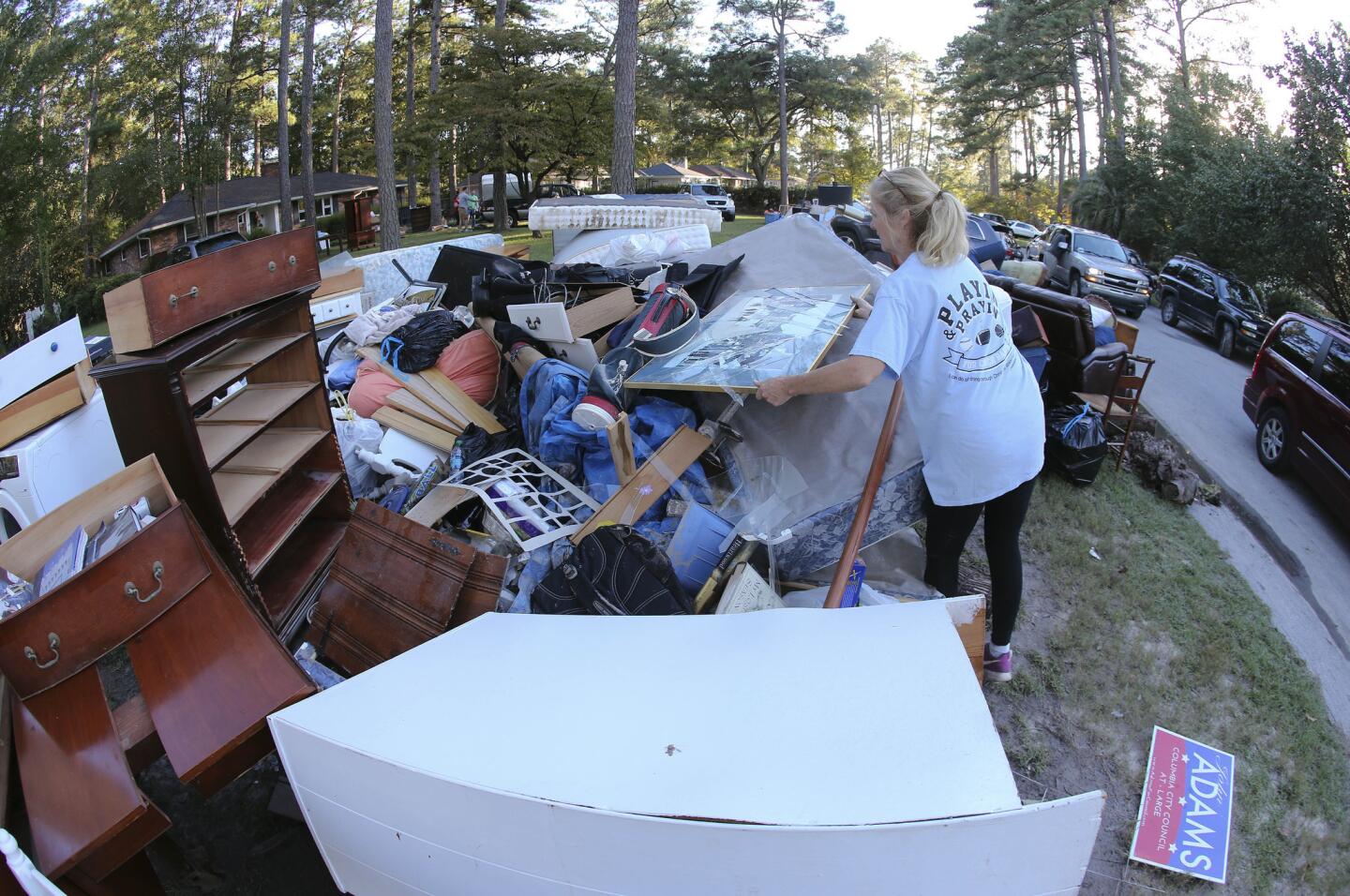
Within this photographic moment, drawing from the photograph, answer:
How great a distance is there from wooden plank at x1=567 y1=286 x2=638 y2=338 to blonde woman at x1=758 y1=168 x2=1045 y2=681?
7.62 ft

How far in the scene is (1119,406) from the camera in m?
5.74

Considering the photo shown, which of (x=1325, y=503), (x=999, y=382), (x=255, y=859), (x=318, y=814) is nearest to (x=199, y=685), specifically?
(x=318, y=814)

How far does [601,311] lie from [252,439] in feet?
7.41

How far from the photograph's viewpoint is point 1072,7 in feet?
98.6

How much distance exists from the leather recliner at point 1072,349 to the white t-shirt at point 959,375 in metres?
3.03

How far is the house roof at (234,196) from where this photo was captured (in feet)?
95.0

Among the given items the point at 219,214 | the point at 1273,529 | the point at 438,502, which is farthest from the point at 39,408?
the point at 219,214

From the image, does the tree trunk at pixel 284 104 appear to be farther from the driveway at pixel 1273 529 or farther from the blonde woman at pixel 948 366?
the blonde woman at pixel 948 366

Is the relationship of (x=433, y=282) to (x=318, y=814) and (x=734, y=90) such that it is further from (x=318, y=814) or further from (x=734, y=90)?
(x=734, y=90)

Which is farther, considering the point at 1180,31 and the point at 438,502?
the point at 1180,31

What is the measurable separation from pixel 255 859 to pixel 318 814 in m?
0.83

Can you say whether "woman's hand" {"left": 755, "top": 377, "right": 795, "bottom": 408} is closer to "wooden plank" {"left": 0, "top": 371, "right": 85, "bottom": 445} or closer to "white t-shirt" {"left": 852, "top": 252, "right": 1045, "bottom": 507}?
"white t-shirt" {"left": 852, "top": 252, "right": 1045, "bottom": 507}

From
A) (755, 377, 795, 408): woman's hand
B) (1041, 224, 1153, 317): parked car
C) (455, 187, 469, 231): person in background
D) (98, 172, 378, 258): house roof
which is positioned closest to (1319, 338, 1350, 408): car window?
(755, 377, 795, 408): woman's hand

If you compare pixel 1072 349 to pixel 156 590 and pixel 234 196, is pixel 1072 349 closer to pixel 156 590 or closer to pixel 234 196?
pixel 156 590
